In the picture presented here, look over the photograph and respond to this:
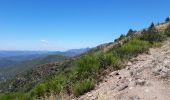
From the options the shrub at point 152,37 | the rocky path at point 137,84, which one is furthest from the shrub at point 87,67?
the shrub at point 152,37

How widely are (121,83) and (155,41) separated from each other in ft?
29.0

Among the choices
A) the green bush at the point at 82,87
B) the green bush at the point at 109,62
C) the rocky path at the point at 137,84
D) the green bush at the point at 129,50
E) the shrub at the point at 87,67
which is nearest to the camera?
the rocky path at the point at 137,84

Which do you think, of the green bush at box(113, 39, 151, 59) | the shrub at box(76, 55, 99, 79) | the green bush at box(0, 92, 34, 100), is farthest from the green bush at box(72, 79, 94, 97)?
the green bush at box(113, 39, 151, 59)

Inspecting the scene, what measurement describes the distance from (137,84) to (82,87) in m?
2.01

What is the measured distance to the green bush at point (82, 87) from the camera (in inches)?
388

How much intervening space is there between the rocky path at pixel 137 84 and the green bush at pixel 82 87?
285mm

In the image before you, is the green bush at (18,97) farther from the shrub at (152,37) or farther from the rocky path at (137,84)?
the shrub at (152,37)

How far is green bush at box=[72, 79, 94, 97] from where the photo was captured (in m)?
9.85

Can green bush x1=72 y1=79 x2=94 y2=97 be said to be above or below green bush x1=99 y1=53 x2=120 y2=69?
below

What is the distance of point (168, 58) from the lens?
11250 mm

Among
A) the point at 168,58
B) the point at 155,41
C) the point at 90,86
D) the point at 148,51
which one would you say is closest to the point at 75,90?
the point at 90,86

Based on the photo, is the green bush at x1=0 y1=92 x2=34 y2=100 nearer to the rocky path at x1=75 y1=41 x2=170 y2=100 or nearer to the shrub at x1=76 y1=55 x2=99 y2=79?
the shrub at x1=76 y1=55 x2=99 y2=79

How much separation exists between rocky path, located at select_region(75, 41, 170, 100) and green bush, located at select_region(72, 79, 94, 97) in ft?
0.93

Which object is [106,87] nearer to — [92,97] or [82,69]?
[92,97]
